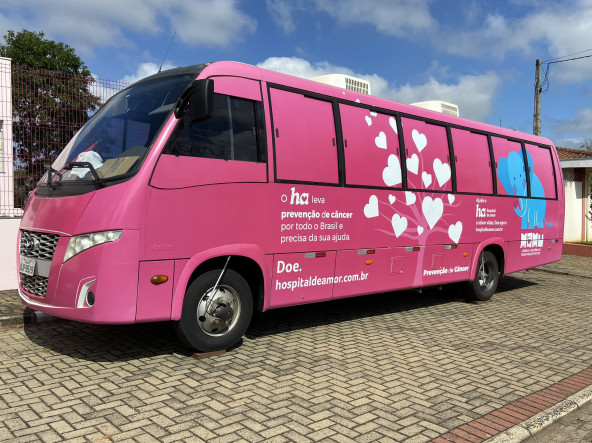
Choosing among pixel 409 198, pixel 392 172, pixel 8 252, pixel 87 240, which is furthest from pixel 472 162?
pixel 8 252

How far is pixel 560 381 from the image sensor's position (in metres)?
5.27

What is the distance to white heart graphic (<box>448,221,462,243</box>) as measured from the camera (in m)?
8.62

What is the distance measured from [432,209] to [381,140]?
1.56 metres

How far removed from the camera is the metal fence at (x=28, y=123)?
8.61 meters

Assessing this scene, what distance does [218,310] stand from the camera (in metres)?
5.53

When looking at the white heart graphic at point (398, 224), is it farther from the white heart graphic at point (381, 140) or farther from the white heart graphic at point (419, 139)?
the white heart graphic at point (419, 139)

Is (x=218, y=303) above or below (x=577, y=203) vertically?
below

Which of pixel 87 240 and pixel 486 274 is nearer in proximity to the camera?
pixel 87 240

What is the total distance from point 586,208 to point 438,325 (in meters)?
16.8

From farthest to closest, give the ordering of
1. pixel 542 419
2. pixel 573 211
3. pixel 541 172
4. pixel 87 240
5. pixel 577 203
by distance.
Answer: pixel 577 203
pixel 573 211
pixel 541 172
pixel 87 240
pixel 542 419

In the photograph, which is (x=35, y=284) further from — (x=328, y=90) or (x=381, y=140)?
(x=381, y=140)

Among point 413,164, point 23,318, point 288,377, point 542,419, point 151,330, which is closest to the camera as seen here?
point 542,419

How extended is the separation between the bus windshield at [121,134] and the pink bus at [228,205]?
0.8 inches

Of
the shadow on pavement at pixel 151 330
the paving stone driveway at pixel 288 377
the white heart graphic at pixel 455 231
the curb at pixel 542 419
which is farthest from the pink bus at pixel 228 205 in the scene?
the curb at pixel 542 419
